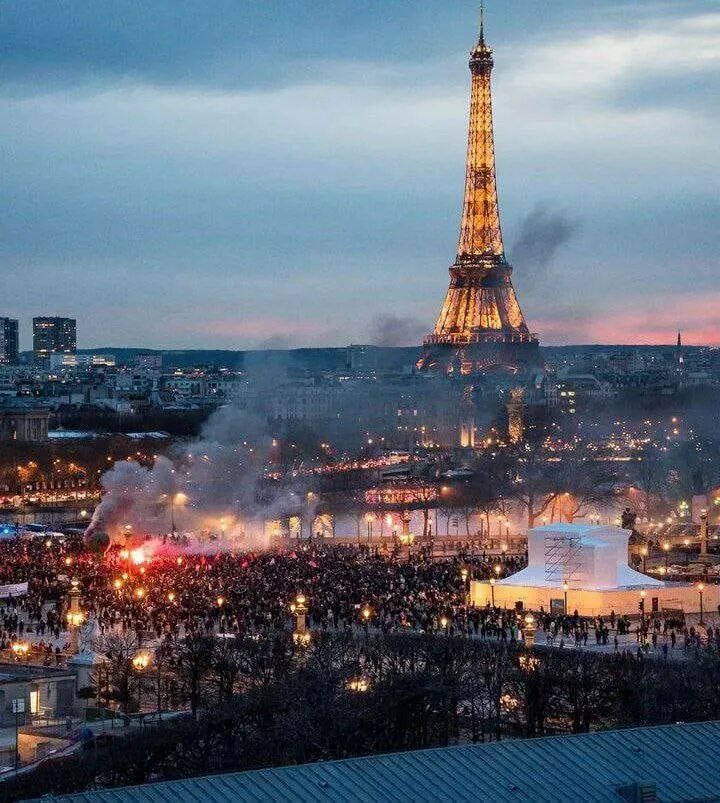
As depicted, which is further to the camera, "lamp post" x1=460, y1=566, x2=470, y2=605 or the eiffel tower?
the eiffel tower

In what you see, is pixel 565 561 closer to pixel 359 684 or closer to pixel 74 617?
pixel 74 617

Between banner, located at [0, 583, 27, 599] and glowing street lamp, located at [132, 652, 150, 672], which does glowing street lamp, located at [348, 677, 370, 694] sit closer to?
glowing street lamp, located at [132, 652, 150, 672]

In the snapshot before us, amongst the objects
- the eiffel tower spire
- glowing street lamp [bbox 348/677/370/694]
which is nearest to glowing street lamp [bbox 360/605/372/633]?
glowing street lamp [bbox 348/677/370/694]

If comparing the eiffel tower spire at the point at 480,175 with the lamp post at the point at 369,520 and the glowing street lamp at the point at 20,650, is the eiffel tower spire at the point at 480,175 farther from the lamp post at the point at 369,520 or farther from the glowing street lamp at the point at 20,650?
the glowing street lamp at the point at 20,650

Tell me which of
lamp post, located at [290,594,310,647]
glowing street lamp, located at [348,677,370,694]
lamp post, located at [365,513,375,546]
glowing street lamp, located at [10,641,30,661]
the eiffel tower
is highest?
the eiffel tower

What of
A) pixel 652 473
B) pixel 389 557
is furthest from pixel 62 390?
pixel 389 557

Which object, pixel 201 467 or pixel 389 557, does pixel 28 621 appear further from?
pixel 201 467
